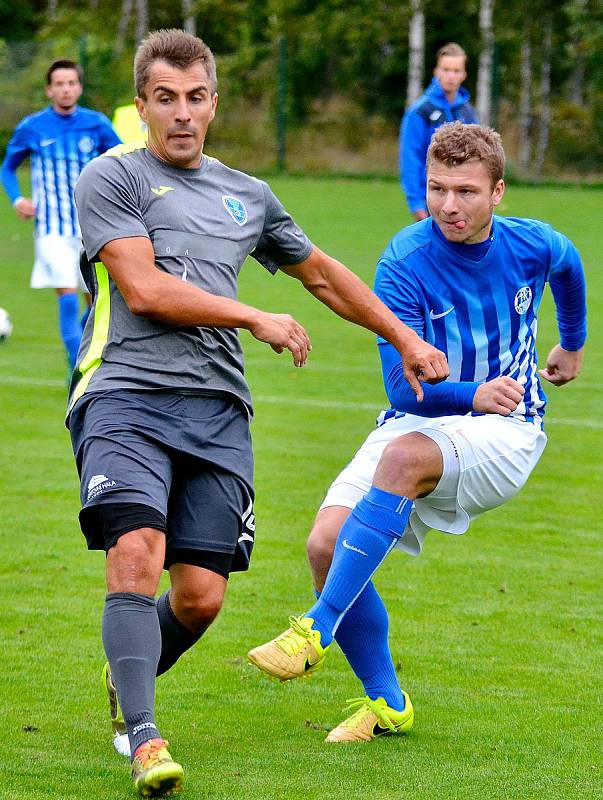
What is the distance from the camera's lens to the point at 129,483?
4066 mm

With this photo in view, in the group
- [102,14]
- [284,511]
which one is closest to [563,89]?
[102,14]

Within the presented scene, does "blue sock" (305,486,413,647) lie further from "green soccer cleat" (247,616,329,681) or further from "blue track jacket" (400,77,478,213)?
"blue track jacket" (400,77,478,213)

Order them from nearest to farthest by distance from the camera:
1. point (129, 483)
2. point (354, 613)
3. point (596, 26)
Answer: point (129, 483) → point (354, 613) → point (596, 26)

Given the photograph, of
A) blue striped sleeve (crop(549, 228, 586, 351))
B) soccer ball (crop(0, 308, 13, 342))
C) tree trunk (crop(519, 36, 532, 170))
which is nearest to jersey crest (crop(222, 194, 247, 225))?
blue striped sleeve (crop(549, 228, 586, 351))

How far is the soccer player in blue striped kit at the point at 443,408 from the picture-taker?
14.9 ft

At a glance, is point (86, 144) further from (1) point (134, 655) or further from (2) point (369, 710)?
(1) point (134, 655)

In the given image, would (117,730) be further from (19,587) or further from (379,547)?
(19,587)

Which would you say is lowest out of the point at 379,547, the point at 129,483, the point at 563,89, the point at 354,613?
the point at 563,89

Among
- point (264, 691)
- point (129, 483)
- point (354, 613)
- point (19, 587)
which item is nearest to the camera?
point (129, 483)

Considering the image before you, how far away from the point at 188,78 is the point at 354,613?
1.81m

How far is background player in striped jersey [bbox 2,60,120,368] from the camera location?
1127 cm

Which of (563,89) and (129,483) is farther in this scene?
(563,89)

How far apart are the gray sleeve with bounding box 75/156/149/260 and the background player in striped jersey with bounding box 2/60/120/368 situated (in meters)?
6.94

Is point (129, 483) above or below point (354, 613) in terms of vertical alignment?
above
